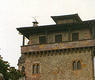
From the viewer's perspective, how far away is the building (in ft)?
120

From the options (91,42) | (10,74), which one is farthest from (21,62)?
(10,74)

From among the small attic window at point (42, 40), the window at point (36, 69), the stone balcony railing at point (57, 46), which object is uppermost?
the small attic window at point (42, 40)

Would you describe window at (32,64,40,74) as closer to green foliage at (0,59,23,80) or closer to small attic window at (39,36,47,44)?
small attic window at (39,36,47,44)

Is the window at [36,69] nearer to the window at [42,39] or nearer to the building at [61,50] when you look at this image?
the building at [61,50]

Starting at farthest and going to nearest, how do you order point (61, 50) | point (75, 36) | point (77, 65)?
point (75, 36), point (61, 50), point (77, 65)

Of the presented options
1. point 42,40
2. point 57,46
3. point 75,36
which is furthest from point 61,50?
point 42,40

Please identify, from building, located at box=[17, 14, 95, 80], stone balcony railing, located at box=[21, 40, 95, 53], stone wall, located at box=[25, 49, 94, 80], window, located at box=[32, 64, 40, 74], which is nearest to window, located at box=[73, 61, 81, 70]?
building, located at box=[17, 14, 95, 80]

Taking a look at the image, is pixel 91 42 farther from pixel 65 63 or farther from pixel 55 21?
pixel 55 21

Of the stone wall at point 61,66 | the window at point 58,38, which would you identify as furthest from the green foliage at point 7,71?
the window at point 58,38

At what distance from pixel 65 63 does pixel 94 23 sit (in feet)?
19.4

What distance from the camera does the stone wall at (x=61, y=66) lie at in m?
36.2

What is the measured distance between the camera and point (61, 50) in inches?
1484

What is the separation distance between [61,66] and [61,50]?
6.33ft

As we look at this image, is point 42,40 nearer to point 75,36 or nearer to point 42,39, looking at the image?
point 42,39
